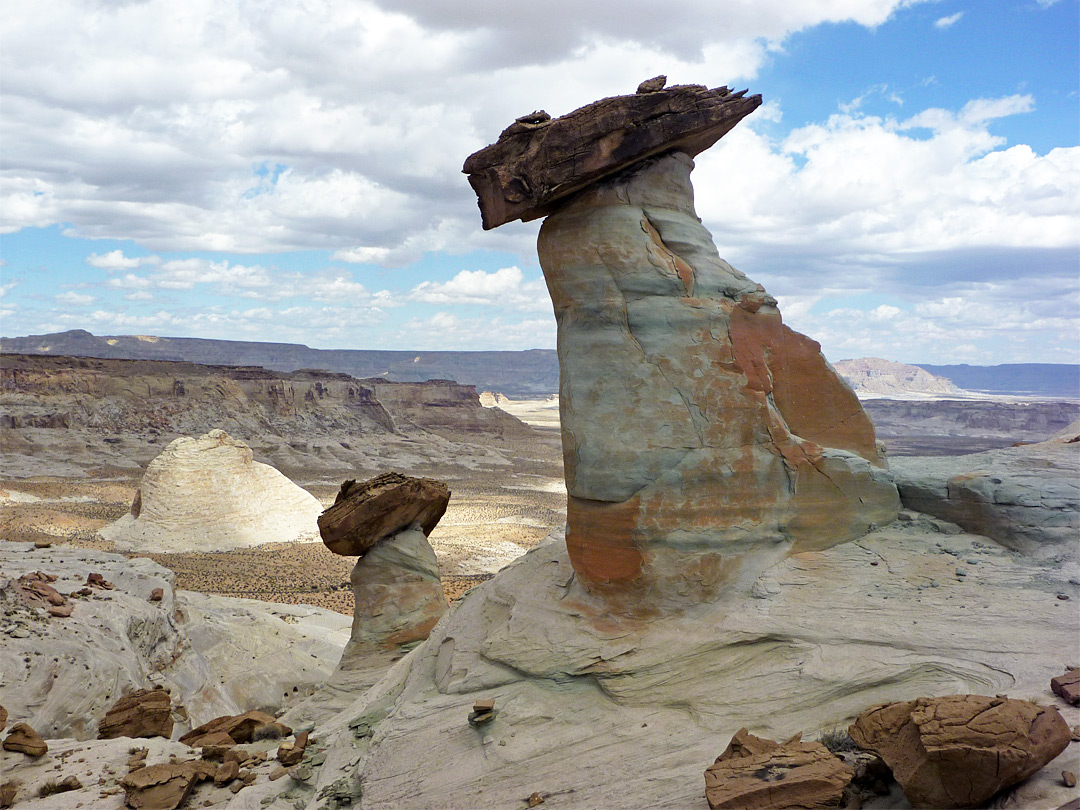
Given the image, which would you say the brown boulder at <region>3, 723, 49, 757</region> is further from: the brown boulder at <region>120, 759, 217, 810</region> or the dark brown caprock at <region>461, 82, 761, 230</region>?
the dark brown caprock at <region>461, 82, 761, 230</region>

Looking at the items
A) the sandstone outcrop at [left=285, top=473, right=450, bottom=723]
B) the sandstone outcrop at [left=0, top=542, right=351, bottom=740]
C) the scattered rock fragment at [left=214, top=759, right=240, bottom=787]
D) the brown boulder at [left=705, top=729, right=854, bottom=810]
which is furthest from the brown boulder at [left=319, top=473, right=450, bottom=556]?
the brown boulder at [left=705, top=729, right=854, bottom=810]

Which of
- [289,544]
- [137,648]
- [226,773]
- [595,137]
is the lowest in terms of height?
[289,544]

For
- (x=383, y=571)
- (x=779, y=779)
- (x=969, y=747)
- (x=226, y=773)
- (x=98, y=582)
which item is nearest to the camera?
(x=969, y=747)

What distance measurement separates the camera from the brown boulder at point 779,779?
4543 millimetres

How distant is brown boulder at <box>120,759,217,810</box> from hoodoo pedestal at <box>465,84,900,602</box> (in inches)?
157

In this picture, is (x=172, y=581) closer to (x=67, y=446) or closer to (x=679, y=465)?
(x=679, y=465)

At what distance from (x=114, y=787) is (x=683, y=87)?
8.30 meters

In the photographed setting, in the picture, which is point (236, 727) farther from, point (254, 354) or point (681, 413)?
point (254, 354)

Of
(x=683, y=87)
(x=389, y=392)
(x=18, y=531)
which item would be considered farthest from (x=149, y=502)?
(x=389, y=392)

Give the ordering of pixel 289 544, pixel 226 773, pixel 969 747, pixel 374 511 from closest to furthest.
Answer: pixel 969 747, pixel 226 773, pixel 374 511, pixel 289 544

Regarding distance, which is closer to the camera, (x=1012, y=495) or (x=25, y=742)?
(x=1012, y=495)

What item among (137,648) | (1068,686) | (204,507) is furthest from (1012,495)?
(204,507)

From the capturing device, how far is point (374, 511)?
1118cm

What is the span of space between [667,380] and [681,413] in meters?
0.33
